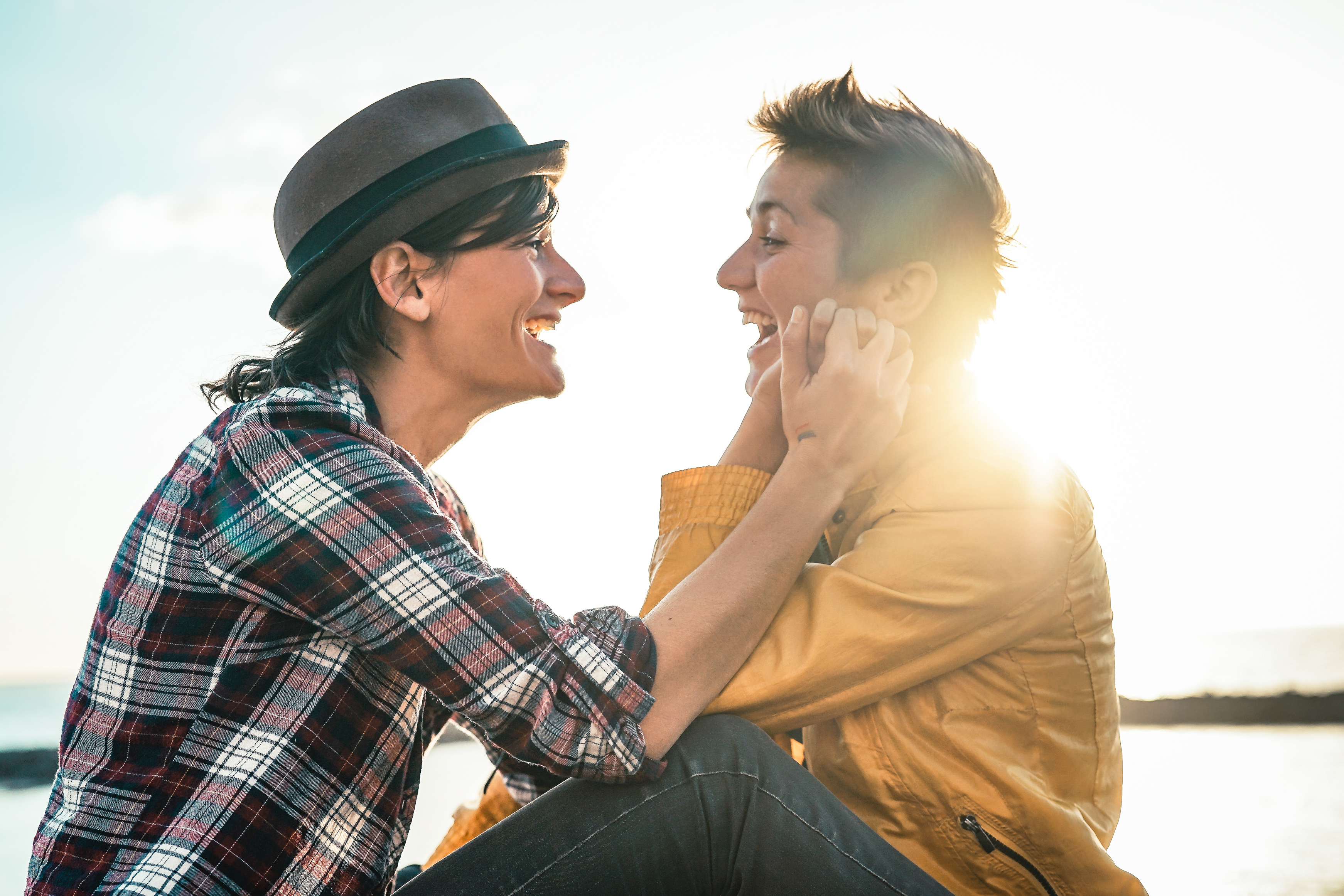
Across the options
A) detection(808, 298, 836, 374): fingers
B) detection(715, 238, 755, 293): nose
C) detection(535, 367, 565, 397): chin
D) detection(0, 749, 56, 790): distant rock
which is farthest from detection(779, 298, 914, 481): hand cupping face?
detection(0, 749, 56, 790): distant rock

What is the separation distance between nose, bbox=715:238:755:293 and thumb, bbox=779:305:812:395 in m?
0.48

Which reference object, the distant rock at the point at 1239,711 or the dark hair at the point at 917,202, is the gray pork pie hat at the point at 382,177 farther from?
the distant rock at the point at 1239,711

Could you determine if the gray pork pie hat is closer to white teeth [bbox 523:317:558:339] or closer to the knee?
white teeth [bbox 523:317:558:339]

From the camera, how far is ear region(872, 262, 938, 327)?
7.79 ft

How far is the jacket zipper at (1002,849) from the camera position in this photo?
65.2 inches

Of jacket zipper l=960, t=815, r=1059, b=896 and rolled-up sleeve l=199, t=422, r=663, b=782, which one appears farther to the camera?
jacket zipper l=960, t=815, r=1059, b=896

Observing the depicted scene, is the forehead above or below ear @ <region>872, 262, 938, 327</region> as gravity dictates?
above

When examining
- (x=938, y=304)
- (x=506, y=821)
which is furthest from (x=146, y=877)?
(x=938, y=304)

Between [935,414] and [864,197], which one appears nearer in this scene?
[935,414]

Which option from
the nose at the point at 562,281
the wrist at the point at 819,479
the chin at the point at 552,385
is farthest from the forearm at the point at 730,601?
the nose at the point at 562,281

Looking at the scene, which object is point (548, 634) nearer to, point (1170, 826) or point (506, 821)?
point (506, 821)

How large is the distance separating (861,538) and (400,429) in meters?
1.06

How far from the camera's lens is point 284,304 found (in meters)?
2.12

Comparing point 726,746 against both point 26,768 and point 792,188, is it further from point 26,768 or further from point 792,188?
point 26,768
